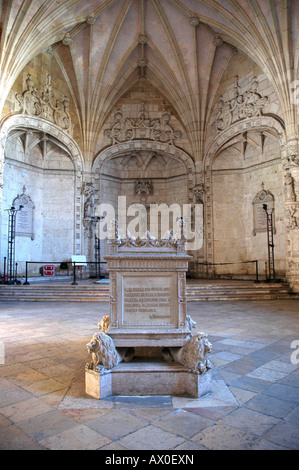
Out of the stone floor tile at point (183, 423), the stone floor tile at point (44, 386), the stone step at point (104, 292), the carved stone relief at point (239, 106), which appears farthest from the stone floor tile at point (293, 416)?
the carved stone relief at point (239, 106)

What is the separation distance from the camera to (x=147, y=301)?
3.42 meters

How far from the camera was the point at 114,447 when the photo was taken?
6.89 ft

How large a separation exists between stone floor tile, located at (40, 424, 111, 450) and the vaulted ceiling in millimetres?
11589

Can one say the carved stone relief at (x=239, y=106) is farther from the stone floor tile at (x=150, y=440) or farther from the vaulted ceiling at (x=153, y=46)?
the stone floor tile at (x=150, y=440)

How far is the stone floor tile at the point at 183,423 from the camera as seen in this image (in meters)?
2.31

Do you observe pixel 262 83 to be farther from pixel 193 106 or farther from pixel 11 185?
pixel 11 185

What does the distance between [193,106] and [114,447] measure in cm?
1491

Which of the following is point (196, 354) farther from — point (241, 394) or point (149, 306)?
point (149, 306)

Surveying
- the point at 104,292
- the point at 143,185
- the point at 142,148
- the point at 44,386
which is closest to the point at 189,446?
the point at 44,386

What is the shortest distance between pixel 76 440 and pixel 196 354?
1319 mm

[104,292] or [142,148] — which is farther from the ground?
[142,148]

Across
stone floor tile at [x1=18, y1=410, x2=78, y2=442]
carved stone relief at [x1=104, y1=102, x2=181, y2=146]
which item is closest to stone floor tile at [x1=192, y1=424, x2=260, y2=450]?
stone floor tile at [x1=18, y1=410, x2=78, y2=442]

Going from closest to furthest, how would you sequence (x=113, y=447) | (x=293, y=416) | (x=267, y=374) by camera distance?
(x=113, y=447), (x=293, y=416), (x=267, y=374)

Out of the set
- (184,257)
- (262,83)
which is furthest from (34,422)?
(262,83)
